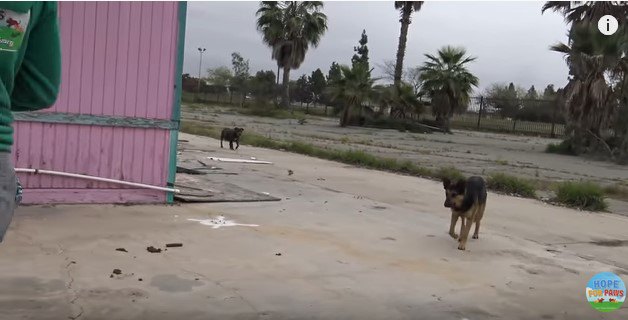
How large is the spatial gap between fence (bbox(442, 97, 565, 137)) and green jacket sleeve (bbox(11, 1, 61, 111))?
40.8 m

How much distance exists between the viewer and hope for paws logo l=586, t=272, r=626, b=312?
4617mm

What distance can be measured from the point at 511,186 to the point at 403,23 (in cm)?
3059

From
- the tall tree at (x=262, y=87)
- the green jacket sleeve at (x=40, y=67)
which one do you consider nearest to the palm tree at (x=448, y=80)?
the tall tree at (x=262, y=87)

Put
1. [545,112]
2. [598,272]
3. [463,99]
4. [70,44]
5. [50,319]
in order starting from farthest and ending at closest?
[545,112] < [463,99] < [70,44] < [598,272] < [50,319]

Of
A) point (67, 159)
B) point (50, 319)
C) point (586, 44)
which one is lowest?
point (50, 319)

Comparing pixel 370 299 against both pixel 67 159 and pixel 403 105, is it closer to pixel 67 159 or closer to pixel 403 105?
pixel 67 159

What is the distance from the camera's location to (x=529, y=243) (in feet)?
21.9

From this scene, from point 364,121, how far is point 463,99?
6.30 meters

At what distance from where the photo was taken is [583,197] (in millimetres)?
9742

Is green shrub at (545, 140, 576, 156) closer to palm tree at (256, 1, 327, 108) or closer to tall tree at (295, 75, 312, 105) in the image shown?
palm tree at (256, 1, 327, 108)

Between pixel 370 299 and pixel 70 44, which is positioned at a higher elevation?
pixel 70 44

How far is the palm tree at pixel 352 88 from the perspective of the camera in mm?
35906

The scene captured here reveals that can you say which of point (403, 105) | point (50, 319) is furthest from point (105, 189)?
point (403, 105)

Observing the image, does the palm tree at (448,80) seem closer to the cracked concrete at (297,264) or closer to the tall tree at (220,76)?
the cracked concrete at (297,264)
